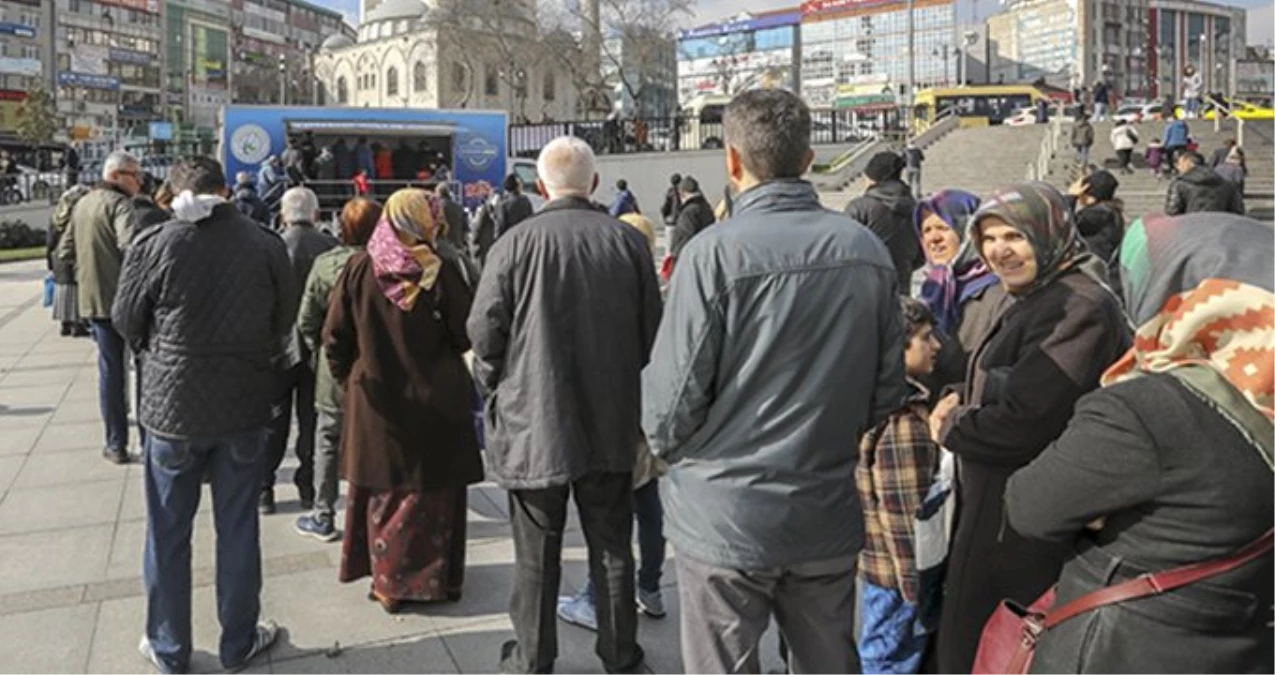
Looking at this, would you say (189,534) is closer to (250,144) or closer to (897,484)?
(897,484)

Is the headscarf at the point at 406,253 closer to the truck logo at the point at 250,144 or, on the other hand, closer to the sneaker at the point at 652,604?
the sneaker at the point at 652,604

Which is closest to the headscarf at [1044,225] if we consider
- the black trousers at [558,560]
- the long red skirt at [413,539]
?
the black trousers at [558,560]

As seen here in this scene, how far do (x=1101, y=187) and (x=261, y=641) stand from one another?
5.55 metres

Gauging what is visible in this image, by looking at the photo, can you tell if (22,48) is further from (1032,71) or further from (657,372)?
(1032,71)

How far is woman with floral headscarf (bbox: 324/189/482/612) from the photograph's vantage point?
4.00 m

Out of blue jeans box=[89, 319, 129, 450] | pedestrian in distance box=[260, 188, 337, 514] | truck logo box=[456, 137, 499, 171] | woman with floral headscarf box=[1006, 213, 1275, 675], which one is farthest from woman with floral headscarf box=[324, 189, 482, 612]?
Result: truck logo box=[456, 137, 499, 171]

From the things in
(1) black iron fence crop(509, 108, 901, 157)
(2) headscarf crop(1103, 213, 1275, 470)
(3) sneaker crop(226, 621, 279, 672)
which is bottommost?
(3) sneaker crop(226, 621, 279, 672)

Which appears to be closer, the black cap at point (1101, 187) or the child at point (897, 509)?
the child at point (897, 509)

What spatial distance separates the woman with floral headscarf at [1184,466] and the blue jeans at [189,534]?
113 inches

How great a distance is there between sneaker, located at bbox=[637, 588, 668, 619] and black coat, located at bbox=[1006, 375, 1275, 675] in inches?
93.1

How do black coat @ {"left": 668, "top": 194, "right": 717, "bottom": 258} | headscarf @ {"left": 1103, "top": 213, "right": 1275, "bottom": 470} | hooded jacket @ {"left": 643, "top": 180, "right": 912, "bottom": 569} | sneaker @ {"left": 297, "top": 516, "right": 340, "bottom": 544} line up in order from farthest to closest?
black coat @ {"left": 668, "top": 194, "right": 717, "bottom": 258} < sneaker @ {"left": 297, "top": 516, "right": 340, "bottom": 544} < hooded jacket @ {"left": 643, "top": 180, "right": 912, "bottom": 569} < headscarf @ {"left": 1103, "top": 213, "right": 1275, "bottom": 470}

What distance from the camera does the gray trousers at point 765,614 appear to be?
2426mm

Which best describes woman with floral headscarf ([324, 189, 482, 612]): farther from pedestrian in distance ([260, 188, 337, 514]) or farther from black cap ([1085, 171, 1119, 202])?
black cap ([1085, 171, 1119, 202])

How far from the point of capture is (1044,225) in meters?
2.66
